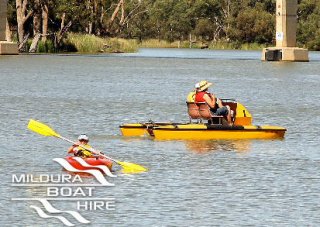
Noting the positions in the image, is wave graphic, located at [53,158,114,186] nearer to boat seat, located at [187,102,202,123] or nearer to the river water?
the river water

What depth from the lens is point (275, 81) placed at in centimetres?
8269

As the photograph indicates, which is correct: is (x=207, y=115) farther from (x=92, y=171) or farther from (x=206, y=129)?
(x=92, y=171)

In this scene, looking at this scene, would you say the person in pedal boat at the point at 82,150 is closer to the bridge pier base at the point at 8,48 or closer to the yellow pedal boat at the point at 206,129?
the yellow pedal boat at the point at 206,129

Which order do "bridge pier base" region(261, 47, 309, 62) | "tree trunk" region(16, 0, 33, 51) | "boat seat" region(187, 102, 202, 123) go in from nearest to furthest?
"boat seat" region(187, 102, 202, 123)
"bridge pier base" region(261, 47, 309, 62)
"tree trunk" region(16, 0, 33, 51)

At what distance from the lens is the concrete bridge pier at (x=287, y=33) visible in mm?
117438

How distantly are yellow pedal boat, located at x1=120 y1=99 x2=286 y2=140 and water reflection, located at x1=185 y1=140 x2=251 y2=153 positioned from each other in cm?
19

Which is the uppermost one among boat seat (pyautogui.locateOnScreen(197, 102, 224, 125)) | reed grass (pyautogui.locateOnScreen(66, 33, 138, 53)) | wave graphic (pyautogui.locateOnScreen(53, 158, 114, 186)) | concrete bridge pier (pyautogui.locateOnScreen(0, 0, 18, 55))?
boat seat (pyautogui.locateOnScreen(197, 102, 224, 125))

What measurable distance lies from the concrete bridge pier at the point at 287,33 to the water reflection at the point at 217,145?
262 ft

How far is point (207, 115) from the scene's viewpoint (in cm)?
3812

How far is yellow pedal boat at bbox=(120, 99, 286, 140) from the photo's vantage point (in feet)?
124

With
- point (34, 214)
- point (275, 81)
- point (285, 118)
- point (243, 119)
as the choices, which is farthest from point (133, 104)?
point (34, 214)

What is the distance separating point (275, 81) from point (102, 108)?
1177 inches

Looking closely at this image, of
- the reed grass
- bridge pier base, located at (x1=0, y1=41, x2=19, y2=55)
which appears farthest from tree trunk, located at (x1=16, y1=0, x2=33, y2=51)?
the reed grass

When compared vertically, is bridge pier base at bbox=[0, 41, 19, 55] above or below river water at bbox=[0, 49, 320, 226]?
below
